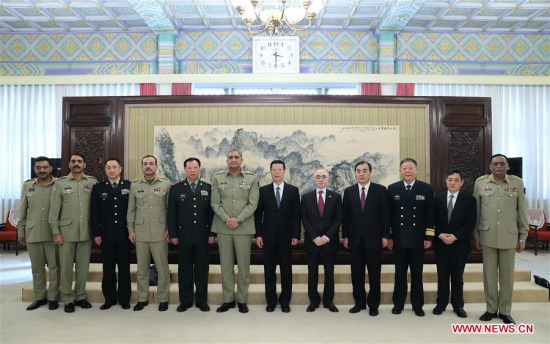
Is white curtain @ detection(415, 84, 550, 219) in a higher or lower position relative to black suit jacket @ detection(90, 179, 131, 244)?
higher

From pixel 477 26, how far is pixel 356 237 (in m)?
6.98

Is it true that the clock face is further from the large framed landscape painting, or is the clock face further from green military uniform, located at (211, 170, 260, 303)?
green military uniform, located at (211, 170, 260, 303)

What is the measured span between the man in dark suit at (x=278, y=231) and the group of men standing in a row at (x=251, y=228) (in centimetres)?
1

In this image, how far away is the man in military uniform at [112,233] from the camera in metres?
4.16

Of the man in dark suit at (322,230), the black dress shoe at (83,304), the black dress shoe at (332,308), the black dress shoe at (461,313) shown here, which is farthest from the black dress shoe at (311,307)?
the black dress shoe at (83,304)

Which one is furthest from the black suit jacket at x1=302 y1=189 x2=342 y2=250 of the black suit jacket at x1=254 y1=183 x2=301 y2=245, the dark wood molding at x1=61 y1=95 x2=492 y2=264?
the dark wood molding at x1=61 y1=95 x2=492 y2=264

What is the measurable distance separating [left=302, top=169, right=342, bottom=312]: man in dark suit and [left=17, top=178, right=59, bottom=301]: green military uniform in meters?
2.62

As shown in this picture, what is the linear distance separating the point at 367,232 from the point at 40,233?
10.8 ft

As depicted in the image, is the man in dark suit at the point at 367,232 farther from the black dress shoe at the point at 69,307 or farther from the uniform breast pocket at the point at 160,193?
the black dress shoe at the point at 69,307

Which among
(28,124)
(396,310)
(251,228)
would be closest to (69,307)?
(251,228)

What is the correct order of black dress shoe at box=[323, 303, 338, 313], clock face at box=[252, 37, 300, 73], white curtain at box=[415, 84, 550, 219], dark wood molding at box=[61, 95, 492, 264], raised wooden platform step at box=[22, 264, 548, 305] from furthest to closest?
white curtain at box=[415, 84, 550, 219] < clock face at box=[252, 37, 300, 73] < dark wood molding at box=[61, 95, 492, 264] < raised wooden platform step at box=[22, 264, 548, 305] < black dress shoe at box=[323, 303, 338, 313]

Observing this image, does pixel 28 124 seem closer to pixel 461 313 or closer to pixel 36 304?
pixel 36 304

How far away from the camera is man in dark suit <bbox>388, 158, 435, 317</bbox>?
3912 mm

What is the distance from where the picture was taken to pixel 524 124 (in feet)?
28.4
